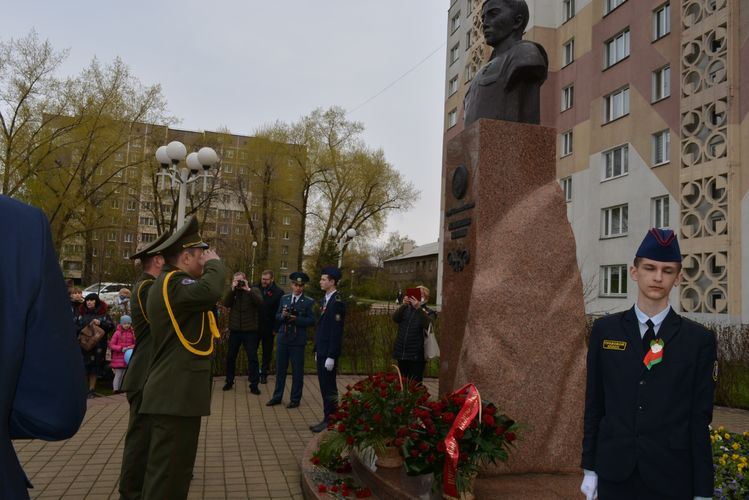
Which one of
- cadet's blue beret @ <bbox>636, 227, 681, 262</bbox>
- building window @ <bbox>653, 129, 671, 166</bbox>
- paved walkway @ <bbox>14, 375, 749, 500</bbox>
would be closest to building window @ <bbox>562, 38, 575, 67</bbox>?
building window @ <bbox>653, 129, 671, 166</bbox>

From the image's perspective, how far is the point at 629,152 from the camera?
20703mm

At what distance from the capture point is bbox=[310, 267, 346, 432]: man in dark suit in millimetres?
7215

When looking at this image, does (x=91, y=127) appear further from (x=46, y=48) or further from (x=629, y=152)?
(x=629, y=152)

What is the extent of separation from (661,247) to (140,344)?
381 cm

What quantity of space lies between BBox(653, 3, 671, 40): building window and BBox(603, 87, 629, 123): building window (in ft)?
6.82

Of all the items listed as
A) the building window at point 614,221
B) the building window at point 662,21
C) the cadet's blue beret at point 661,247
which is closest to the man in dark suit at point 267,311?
the cadet's blue beret at point 661,247

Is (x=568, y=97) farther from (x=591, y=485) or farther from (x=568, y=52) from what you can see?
(x=591, y=485)

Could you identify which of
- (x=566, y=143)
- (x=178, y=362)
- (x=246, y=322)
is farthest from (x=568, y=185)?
(x=178, y=362)

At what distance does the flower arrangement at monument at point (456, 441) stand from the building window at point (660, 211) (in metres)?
17.4

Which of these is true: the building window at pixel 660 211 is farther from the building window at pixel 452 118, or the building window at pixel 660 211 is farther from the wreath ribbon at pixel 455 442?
the wreath ribbon at pixel 455 442

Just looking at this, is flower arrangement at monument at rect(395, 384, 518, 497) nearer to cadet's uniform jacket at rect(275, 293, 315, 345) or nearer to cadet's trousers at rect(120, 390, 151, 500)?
cadet's trousers at rect(120, 390, 151, 500)

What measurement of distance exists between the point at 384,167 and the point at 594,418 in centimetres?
3664

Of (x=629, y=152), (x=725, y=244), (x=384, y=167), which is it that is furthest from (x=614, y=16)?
(x=384, y=167)

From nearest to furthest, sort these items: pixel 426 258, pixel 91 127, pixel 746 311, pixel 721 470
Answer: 1. pixel 721 470
2. pixel 746 311
3. pixel 91 127
4. pixel 426 258
